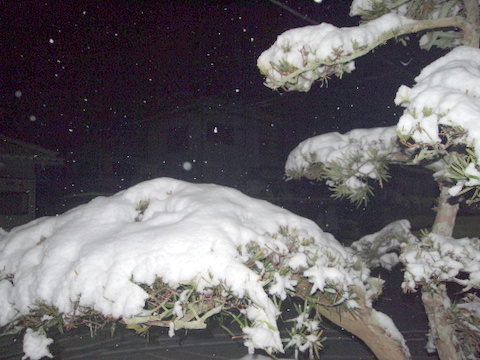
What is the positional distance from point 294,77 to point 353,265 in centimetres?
152

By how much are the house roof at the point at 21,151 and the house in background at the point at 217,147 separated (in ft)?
16.4

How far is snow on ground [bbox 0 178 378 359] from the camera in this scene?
1539mm

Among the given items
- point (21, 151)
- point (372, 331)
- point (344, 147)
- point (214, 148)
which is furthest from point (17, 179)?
point (372, 331)

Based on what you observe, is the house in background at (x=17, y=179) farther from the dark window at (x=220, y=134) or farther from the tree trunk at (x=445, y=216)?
the tree trunk at (x=445, y=216)

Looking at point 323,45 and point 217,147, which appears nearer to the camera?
point 323,45

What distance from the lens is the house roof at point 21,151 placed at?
910cm

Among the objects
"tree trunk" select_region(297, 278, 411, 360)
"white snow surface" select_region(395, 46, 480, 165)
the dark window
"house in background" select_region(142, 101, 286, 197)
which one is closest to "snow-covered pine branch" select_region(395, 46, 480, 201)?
"white snow surface" select_region(395, 46, 480, 165)

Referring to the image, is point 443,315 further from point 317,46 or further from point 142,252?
point 142,252

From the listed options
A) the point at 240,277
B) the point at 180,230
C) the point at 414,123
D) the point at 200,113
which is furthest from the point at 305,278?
the point at 200,113

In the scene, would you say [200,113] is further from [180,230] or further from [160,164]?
[180,230]

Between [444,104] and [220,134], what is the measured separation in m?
12.4

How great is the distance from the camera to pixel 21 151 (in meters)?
9.34

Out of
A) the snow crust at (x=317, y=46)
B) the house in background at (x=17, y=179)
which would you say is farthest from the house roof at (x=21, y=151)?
the snow crust at (x=317, y=46)

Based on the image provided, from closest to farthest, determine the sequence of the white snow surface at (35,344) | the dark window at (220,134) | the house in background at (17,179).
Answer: the white snow surface at (35,344), the house in background at (17,179), the dark window at (220,134)
